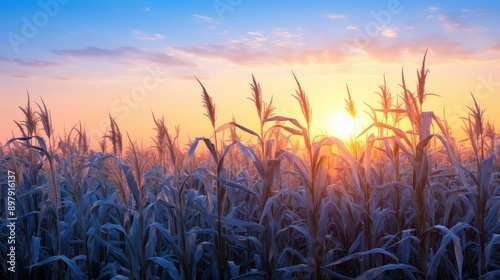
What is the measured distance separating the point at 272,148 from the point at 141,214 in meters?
1.16

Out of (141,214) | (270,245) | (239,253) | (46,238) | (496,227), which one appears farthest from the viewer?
(46,238)

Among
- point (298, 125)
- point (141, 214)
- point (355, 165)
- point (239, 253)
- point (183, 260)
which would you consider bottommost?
point (239, 253)

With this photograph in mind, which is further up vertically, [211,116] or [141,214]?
[211,116]

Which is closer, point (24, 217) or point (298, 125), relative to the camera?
point (298, 125)

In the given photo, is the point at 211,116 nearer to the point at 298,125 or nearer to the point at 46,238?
the point at 298,125

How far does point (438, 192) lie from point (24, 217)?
448 centimetres

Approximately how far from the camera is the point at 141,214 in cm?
318

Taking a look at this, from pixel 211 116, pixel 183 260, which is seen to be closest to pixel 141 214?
pixel 183 260

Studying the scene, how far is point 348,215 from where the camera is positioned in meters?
3.74

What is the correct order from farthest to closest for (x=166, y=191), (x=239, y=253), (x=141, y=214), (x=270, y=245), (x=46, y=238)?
1. (x=46, y=238)
2. (x=239, y=253)
3. (x=166, y=191)
4. (x=270, y=245)
5. (x=141, y=214)

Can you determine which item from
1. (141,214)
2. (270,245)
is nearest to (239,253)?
(270,245)

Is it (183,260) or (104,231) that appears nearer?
(183,260)

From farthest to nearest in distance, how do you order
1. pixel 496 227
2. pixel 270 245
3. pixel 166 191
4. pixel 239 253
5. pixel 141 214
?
pixel 239 253 < pixel 496 227 < pixel 166 191 < pixel 270 245 < pixel 141 214

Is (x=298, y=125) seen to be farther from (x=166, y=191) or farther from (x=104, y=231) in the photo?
(x=104, y=231)
